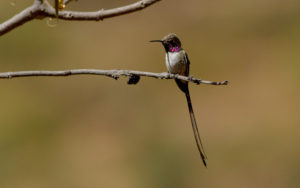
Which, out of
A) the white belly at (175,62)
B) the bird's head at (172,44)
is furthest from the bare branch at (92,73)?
the bird's head at (172,44)

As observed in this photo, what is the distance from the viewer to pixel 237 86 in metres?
12.0

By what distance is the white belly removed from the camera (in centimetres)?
436

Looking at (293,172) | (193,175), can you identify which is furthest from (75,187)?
(293,172)

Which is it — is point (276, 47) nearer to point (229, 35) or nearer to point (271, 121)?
point (229, 35)

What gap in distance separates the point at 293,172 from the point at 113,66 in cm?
452

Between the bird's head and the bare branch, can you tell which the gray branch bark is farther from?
the bird's head

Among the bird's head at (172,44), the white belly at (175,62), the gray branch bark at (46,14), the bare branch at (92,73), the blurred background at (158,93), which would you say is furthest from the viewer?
the blurred background at (158,93)

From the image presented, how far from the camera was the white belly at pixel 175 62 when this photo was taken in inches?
171

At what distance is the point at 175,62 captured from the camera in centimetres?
436

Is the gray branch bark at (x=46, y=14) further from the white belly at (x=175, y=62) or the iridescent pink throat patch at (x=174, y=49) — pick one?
the iridescent pink throat patch at (x=174, y=49)

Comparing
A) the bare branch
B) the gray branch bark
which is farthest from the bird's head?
the gray branch bark

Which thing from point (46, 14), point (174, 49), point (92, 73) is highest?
point (174, 49)

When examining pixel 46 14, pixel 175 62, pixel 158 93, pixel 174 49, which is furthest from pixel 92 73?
pixel 158 93

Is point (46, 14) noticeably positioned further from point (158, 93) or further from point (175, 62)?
point (158, 93)
